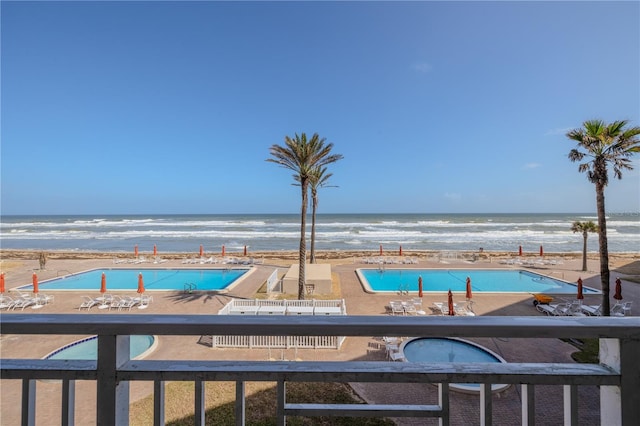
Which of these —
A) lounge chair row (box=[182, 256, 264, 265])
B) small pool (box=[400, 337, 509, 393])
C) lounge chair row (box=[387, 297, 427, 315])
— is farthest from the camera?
lounge chair row (box=[182, 256, 264, 265])

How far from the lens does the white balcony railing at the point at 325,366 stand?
1130 millimetres

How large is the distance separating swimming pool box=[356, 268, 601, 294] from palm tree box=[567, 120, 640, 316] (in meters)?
6.36

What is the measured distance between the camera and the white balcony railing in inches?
→ 44.5

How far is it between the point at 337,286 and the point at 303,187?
19.3ft

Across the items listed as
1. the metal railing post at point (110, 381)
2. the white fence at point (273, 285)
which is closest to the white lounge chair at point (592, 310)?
the white fence at point (273, 285)

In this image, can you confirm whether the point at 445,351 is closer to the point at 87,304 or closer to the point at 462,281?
the point at 462,281

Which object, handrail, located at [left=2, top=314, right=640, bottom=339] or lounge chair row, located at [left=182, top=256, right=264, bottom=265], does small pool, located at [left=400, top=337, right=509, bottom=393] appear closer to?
handrail, located at [left=2, top=314, right=640, bottom=339]

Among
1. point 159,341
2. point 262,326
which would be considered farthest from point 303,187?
point 262,326

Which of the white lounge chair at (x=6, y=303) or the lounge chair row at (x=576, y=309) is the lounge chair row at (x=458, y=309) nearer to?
the lounge chair row at (x=576, y=309)

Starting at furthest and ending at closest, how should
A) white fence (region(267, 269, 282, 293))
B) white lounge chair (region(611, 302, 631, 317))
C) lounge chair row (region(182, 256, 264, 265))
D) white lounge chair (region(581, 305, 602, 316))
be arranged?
lounge chair row (region(182, 256, 264, 265))
white fence (region(267, 269, 282, 293))
white lounge chair (region(611, 302, 631, 317))
white lounge chair (region(581, 305, 602, 316))

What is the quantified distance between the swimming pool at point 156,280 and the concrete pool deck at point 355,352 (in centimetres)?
142

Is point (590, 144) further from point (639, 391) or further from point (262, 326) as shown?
point (262, 326)

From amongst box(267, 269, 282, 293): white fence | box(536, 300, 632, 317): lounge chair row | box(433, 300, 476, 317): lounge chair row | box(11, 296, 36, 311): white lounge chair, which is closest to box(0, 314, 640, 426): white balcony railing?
box(433, 300, 476, 317): lounge chair row

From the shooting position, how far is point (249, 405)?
18.2 ft
